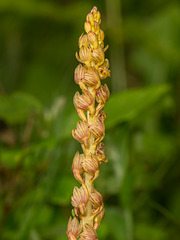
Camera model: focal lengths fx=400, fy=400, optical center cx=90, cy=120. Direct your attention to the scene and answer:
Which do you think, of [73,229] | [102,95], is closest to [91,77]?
[102,95]

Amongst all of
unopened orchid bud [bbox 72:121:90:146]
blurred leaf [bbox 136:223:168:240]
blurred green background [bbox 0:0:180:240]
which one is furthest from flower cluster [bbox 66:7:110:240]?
blurred leaf [bbox 136:223:168:240]

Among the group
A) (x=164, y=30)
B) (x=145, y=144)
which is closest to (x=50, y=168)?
(x=145, y=144)

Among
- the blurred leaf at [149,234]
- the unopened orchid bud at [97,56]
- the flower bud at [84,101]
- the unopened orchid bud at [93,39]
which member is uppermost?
the unopened orchid bud at [93,39]

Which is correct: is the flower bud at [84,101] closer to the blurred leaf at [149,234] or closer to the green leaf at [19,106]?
the green leaf at [19,106]

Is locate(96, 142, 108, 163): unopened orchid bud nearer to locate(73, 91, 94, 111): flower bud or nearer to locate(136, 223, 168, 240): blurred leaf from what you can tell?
locate(73, 91, 94, 111): flower bud

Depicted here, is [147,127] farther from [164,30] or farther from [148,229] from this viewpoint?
[164,30]

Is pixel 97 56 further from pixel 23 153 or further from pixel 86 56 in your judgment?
pixel 23 153

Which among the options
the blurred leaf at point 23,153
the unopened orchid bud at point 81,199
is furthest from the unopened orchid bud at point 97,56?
the blurred leaf at point 23,153

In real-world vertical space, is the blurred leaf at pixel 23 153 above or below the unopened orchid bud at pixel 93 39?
below
